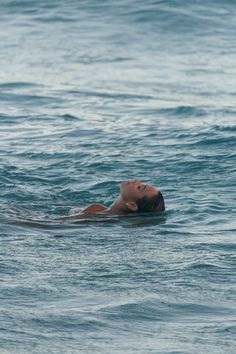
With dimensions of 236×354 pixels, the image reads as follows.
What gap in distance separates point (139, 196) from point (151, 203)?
160 mm

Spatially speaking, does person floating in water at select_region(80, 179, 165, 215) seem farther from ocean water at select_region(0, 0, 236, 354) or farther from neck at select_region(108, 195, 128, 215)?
ocean water at select_region(0, 0, 236, 354)

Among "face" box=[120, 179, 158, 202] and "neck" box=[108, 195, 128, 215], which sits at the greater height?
"face" box=[120, 179, 158, 202]

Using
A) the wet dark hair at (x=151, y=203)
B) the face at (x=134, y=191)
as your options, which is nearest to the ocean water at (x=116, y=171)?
the wet dark hair at (x=151, y=203)

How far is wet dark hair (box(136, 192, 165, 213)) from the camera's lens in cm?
1173

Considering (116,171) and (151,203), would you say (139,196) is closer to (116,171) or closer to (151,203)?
(151,203)

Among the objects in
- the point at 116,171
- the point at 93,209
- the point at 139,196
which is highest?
the point at 139,196

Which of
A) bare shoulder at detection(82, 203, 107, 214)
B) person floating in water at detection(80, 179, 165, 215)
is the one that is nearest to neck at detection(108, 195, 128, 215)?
person floating in water at detection(80, 179, 165, 215)

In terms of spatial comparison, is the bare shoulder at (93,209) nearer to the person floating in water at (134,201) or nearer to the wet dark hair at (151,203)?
the person floating in water at (134,201)

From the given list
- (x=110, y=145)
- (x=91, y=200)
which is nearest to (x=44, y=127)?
(x=110, y=145)

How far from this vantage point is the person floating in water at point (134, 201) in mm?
11766

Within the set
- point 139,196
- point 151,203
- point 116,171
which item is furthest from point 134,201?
point 116,171

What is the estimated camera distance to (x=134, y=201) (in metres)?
11.8

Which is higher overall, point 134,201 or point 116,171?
point 134,201

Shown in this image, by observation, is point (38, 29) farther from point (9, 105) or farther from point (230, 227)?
point (230, 227)
